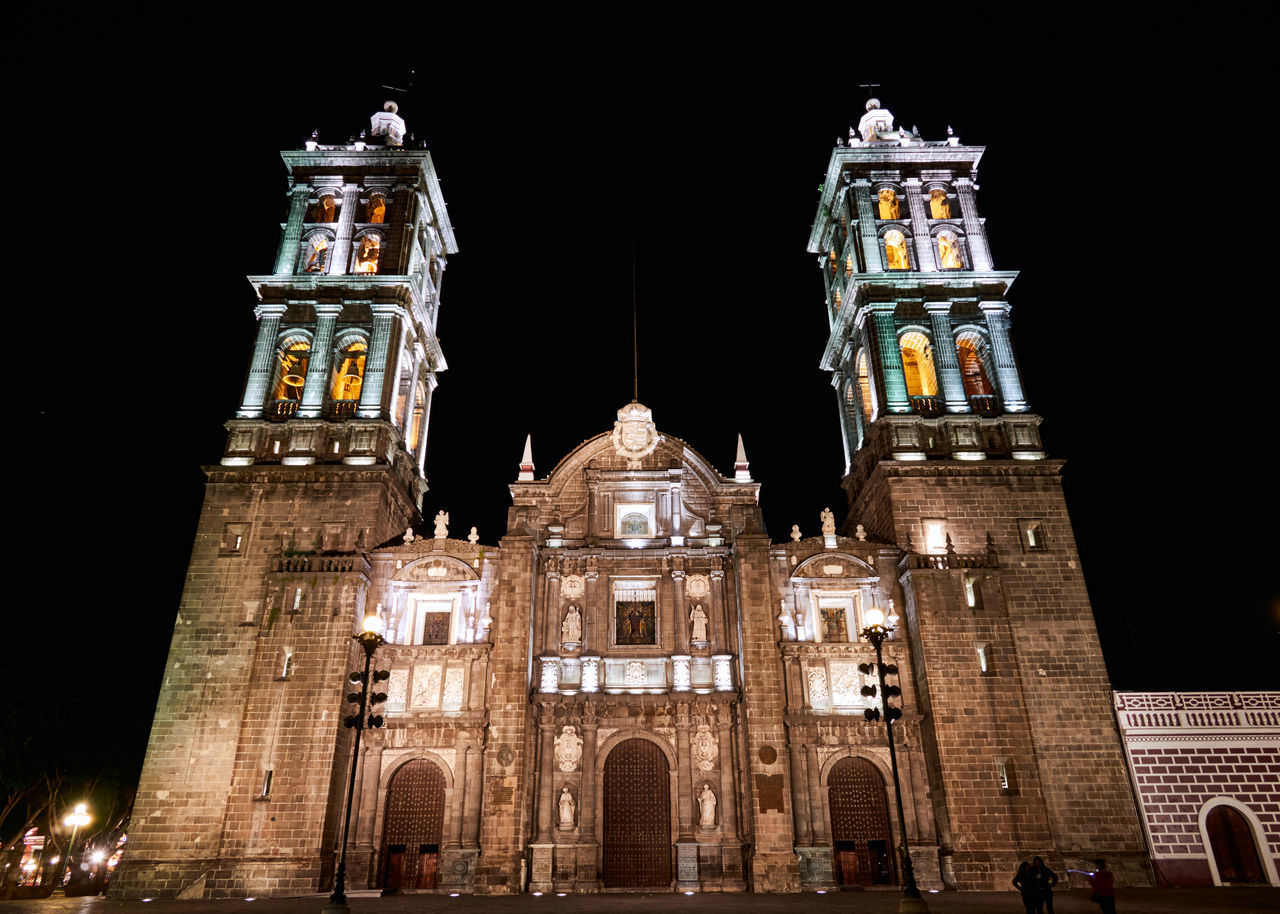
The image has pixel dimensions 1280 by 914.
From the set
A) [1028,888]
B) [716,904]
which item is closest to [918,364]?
[716,904]

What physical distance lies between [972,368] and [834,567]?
11.7 metres

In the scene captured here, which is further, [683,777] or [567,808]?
[683,777]

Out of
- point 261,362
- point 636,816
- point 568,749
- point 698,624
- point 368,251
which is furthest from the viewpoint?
point 368,251

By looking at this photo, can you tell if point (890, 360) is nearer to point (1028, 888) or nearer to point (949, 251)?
point (949, 251)

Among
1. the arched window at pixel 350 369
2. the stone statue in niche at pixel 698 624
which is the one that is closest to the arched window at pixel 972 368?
the stone statue in niche at pixel 698 624

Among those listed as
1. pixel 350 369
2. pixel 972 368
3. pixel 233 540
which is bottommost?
pixel 233 540

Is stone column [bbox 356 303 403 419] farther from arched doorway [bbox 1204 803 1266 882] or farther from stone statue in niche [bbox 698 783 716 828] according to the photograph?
arched doorway [bbox 1204 803 1266 882]

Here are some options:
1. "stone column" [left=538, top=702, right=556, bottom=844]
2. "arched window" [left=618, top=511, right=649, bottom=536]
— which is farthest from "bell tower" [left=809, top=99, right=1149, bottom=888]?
"stone column" [left=538, top=702, right=556, bottom=844]

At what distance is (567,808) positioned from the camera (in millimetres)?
28156

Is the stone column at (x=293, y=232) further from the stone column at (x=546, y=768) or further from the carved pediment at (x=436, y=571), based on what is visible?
the stone column at (x=546, y=768)

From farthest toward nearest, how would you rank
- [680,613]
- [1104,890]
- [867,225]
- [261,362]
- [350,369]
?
[867,225]
[350,369]
[261,362]
[680,613]
[1104,890]

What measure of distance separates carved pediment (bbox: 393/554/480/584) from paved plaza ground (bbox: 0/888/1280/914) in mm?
10460

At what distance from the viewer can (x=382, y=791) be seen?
28500 millimetres

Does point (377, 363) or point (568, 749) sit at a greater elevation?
point (377, 363)
